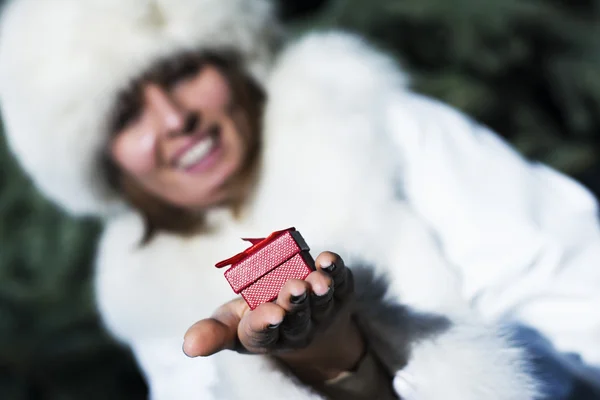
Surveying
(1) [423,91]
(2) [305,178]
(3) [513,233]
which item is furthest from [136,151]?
(1) [423,91]

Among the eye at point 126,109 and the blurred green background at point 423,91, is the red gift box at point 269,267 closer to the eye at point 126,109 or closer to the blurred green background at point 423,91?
the eye at point 126,109

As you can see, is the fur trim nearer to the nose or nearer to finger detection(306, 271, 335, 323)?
the nose

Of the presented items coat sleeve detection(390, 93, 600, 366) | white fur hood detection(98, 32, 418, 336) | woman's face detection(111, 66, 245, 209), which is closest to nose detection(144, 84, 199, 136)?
woman's face detection(111, 66, 245, 209)

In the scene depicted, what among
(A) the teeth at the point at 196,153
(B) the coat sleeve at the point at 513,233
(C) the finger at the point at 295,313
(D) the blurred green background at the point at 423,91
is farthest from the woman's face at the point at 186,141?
(D) the blurred green background at the point at 423,91

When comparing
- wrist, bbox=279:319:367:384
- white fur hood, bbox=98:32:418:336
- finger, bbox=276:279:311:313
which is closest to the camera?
finger, bbox=276:279:311:313

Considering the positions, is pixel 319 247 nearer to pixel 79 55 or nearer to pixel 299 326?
pixel 299 326

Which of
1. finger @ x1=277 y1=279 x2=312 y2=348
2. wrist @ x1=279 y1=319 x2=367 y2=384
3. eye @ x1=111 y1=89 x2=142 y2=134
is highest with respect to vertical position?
eye @ x1=111 y1=89 x2=142 y2=134
